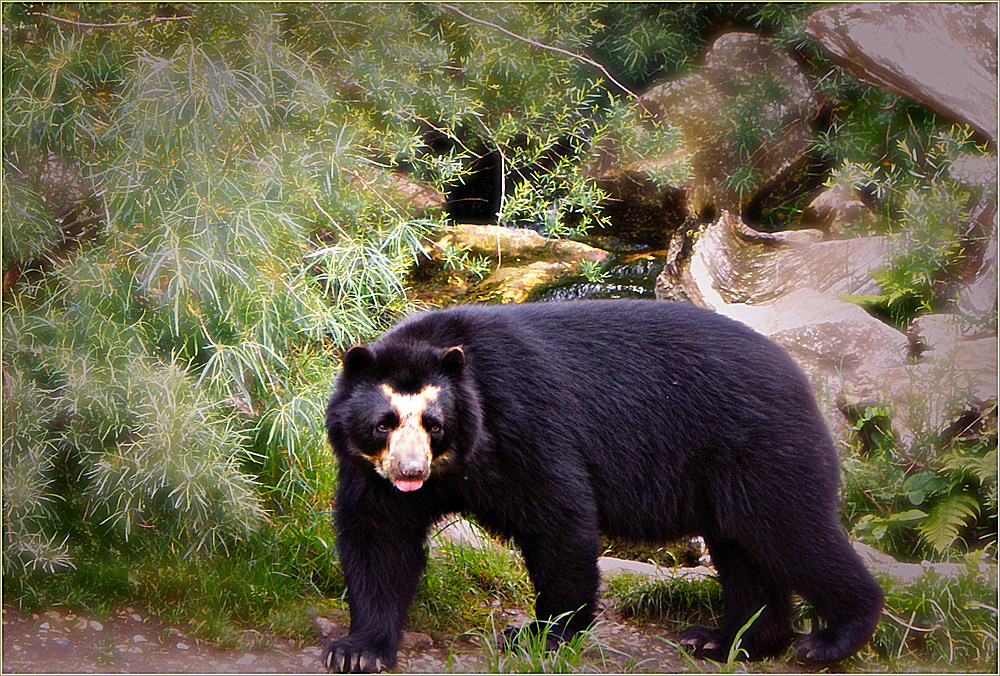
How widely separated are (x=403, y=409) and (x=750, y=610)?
178 centimetres

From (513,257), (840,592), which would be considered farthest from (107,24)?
(840,592)

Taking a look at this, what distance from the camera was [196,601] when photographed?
3.84 meters

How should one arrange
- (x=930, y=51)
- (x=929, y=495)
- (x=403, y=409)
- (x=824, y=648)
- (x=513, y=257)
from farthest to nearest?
(x=513, y=257), (x=930, y=51), (x=929, y=495), (x=824, y=648), (x=403, y=409)

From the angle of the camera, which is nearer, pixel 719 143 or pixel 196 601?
pixel 196 601

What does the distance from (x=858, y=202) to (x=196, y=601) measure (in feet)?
18.8

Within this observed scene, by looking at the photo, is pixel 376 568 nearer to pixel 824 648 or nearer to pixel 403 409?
pixel 403 409

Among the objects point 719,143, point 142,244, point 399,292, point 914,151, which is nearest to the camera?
point 142,244

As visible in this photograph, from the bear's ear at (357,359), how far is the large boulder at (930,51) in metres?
4.10

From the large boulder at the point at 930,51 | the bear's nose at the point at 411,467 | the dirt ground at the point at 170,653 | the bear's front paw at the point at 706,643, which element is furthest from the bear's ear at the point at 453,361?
the large boulder at the point at 930,51

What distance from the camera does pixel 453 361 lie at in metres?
3.36

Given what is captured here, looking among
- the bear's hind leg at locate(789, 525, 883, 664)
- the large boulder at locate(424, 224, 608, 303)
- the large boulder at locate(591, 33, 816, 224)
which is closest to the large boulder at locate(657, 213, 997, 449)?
the large boulder at locate(591, 33, 816, 224)

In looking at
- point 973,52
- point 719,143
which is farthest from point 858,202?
point 973,52

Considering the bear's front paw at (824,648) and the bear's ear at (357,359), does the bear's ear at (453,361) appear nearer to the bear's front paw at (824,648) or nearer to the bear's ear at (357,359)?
the bear's ear at (357,359)

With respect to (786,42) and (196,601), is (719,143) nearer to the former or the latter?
(786,42)
